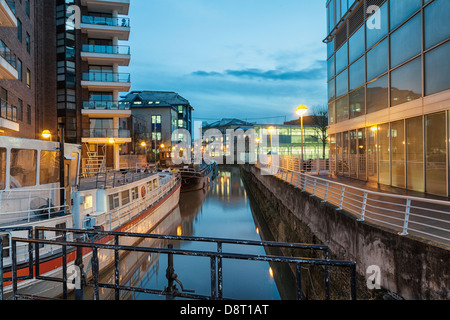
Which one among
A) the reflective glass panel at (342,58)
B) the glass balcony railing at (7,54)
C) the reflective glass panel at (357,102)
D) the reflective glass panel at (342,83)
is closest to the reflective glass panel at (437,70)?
the reflective glass panel at (357,102)

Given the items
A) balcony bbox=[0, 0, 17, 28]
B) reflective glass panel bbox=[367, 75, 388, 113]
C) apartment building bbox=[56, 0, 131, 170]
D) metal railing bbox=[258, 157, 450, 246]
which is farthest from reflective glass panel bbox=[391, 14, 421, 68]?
apartment building bbox=[56, 0, 131, 170]

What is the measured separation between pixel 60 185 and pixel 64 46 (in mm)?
23208

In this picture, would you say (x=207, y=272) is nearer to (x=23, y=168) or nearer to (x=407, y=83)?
(x=23, y=168)

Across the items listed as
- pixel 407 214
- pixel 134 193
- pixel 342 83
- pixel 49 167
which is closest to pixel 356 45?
pixel 342 83

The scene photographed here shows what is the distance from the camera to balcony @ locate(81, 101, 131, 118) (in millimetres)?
26922

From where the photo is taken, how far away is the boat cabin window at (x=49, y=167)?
9.14 m

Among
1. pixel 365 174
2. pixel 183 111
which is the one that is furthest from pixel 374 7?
pixel 183 111

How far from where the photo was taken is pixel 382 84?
1478 cm

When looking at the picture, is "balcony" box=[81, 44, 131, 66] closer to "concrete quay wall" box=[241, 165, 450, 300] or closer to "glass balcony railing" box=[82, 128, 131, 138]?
"glass balcony railing" box=[82, 128, 131, 138]

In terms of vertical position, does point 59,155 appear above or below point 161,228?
above

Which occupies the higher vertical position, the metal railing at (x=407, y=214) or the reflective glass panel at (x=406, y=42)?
the reflective glass panel at (x=406, y=42)

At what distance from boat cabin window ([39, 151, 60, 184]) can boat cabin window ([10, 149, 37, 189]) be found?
0.95 feet

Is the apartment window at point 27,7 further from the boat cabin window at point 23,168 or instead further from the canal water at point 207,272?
the canal water at point 207,272
